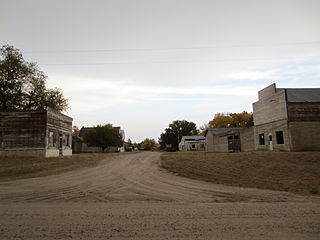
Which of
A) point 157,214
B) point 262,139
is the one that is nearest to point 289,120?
point 262,139

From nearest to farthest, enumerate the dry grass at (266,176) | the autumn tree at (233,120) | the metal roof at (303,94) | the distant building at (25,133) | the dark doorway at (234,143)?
the dry grass at (266,176), the distant building at (25,133), the metal roof at (303,94), the dark doorway at (234,143), the autumn tree at (233,120)

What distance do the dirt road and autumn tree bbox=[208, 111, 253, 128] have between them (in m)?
77.1

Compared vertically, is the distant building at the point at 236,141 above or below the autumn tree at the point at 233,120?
below

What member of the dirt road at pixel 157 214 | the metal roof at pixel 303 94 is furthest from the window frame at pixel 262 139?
the dirt road at pixel 157 214

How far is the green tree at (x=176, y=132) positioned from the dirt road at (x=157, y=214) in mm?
80823

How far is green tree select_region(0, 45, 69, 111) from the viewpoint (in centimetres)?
3481

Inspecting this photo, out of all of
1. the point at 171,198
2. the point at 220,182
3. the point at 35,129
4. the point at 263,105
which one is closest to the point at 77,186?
the point at 171,198

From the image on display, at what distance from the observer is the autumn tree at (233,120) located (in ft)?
268

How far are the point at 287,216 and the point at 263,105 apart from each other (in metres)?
28.8

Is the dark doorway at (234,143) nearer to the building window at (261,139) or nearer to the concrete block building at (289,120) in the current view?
the concrete block building at (289,120)

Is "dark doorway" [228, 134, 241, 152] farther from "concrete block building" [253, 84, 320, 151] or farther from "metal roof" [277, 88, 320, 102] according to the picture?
"metal roof" [277, 88, 320, 102]

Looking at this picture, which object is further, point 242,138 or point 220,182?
point 242,138

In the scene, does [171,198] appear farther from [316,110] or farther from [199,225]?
[316,110]

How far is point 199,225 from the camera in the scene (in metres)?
5.00
